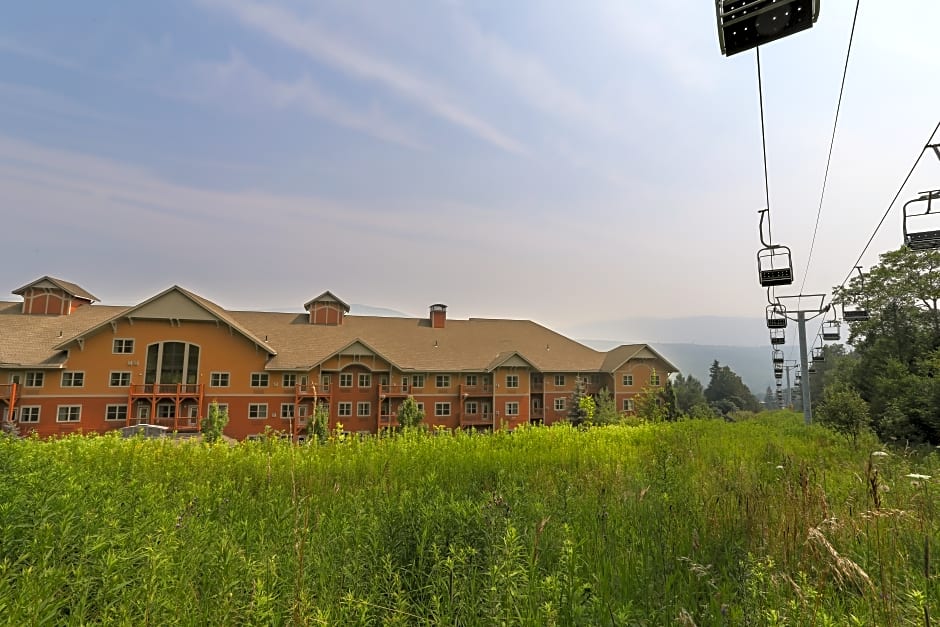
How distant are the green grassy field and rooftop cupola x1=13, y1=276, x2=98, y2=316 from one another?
115ft

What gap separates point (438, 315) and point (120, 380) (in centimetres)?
2379

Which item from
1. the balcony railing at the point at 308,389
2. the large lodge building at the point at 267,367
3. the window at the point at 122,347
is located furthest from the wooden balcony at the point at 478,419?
the window at the point at 122,347

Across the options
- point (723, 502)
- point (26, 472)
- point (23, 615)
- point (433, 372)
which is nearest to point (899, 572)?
point (723, 502)

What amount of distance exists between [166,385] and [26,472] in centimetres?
2996

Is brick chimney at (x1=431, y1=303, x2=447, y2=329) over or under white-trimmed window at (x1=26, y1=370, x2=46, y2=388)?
over

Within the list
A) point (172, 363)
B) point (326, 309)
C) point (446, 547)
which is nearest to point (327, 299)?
point (326, 309)

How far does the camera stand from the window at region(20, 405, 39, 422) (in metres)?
25.4

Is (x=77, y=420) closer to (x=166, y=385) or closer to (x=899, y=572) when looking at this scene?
(x=166, y=385)

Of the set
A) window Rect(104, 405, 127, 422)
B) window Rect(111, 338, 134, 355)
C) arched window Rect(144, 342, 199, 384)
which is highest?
window Rect(111, 338, 134, 355)

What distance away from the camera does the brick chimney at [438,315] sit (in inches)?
1529

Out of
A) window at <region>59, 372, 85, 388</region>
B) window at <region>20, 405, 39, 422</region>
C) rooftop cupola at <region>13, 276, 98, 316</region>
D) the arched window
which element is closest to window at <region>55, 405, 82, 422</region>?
window at <region>20, 405, 39, 422</region>

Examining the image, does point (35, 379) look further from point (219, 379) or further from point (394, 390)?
point (394, 390)

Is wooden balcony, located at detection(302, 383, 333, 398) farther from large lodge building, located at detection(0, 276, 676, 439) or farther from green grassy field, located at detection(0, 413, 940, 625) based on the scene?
green grassy field, located at detection(0, 413, 940, 625)

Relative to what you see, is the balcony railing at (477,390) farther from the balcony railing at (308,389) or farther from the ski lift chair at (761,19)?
the ski lift chair at (761,19)
